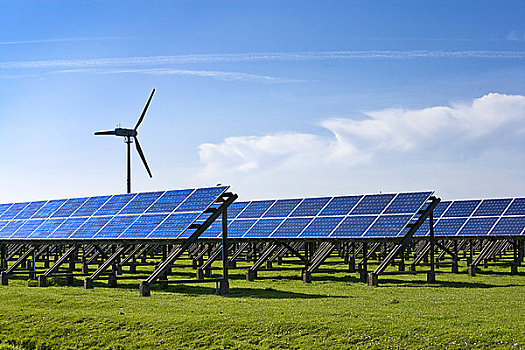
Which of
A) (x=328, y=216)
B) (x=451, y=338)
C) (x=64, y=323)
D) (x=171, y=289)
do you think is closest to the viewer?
(x=451, y=338)

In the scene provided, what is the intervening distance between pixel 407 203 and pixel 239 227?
36.3 ft

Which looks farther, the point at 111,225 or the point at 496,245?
the point at 496,245

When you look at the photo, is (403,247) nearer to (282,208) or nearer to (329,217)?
(329,217)

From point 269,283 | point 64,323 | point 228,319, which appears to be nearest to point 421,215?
point 269,283

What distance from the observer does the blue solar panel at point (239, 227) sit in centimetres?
3909

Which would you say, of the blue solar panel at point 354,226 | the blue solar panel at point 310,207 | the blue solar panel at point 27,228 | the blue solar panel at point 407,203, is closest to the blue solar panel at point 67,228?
the blue solar panel at point 27,228

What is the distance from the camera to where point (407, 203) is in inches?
1344

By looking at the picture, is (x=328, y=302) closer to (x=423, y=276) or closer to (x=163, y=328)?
(x=163, y=328)

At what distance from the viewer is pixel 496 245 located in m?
45.4

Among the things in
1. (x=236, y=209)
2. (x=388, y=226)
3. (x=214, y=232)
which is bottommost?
(x=214, y=232)

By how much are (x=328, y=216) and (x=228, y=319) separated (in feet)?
54.0

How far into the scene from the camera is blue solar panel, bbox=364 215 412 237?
105ft

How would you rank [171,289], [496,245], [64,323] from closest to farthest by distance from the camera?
1. [64,323]
2. [171,289]
3. [496,245]

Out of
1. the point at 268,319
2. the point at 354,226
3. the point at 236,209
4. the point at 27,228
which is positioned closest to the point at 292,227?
the point at 354,226
